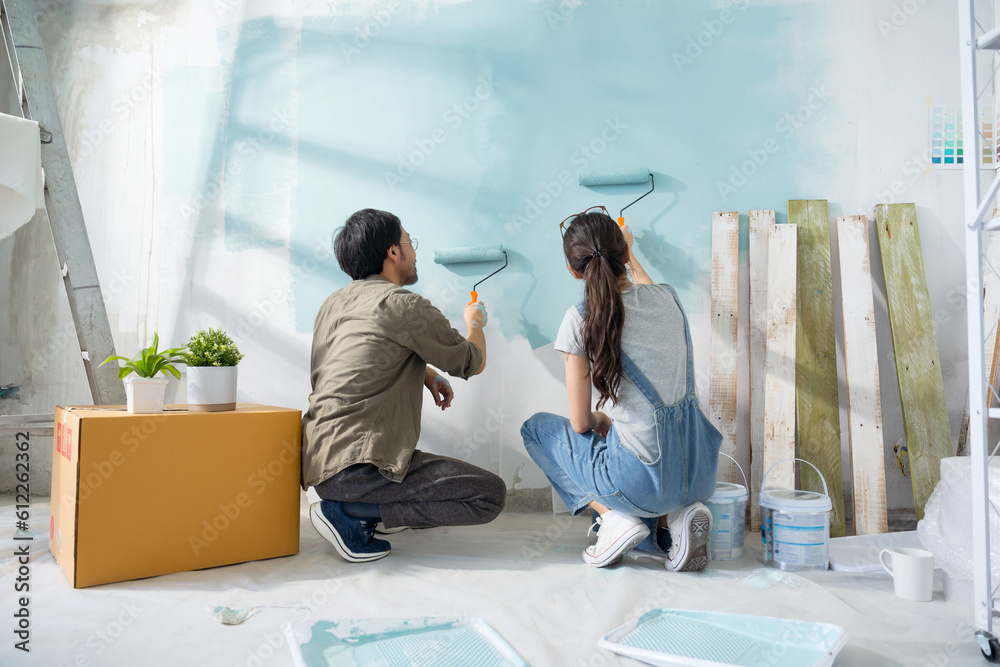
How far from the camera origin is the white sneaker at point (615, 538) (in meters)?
1.73

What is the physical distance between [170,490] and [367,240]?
2.96ft

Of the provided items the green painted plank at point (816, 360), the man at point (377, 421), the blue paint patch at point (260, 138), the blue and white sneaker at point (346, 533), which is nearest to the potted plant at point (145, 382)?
the man at point (377, 421)

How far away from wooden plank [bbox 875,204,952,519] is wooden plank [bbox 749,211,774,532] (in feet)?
1.33

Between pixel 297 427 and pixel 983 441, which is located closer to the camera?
pixel 983 441

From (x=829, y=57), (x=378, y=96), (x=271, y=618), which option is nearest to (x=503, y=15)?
(x=378, y=96)

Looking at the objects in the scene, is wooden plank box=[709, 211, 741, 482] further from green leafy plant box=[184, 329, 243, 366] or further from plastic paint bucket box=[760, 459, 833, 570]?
green leafy plant box=[184, 329, 243, 366]

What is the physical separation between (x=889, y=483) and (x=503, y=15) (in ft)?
7.44

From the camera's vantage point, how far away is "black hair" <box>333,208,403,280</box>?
1.96 m

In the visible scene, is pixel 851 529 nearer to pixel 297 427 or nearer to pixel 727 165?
pixel 727 165

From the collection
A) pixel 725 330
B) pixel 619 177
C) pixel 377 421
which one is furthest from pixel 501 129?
pixel 377 421

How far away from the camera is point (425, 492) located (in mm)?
1866

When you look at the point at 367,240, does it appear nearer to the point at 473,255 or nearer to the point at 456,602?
the point at 473,255

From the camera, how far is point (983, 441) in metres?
1.28

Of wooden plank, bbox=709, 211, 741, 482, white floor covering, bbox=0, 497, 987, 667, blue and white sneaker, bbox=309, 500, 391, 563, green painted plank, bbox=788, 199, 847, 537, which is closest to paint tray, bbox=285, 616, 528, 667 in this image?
white floor covering, bbox=0, 497, 987, 667
